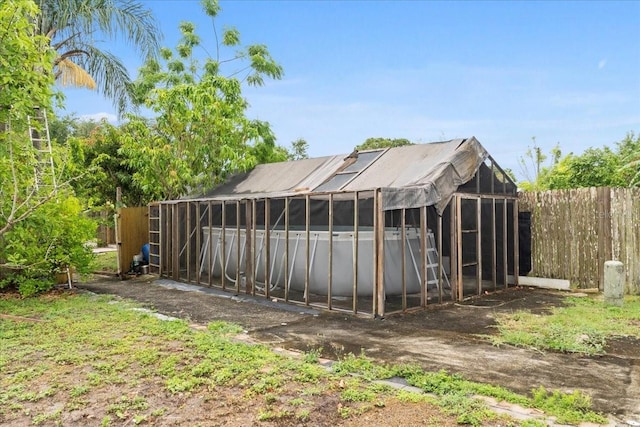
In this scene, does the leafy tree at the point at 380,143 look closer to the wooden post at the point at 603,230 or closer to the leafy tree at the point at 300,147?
the leafy tree at the point at 300,147

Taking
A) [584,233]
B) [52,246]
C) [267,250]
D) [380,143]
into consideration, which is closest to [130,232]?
[52,246]

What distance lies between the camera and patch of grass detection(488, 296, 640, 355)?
5242mm

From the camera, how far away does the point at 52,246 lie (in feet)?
26.5

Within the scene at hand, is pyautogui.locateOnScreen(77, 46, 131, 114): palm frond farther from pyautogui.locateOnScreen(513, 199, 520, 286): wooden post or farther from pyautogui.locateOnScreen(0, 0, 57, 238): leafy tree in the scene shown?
pyautogui.locateOnScreen(513, 199, 520, 286): wooden post

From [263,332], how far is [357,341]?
1299 millimetres

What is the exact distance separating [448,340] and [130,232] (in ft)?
32.5

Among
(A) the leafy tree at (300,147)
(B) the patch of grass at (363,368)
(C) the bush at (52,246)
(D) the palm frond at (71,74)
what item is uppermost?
(A) the leafy tree at (300,147)

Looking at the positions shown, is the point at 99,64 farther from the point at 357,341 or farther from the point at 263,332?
the point at 357,341

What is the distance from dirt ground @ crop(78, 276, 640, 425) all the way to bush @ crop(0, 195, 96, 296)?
1.26 metres

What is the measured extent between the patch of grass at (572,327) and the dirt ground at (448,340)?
0.64 ft

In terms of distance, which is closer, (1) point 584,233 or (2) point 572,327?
(2) point 572,327

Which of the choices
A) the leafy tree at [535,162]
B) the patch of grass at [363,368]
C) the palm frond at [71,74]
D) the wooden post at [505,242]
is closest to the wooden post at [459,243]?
the wooden post at [505,242]

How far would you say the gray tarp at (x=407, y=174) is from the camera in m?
7.37

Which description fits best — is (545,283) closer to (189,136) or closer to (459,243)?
(459,243)
